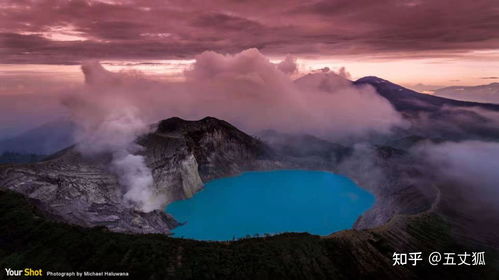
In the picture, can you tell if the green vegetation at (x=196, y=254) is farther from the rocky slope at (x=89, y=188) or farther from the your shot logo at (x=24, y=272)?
the rocky slope at (x=89, y=188)

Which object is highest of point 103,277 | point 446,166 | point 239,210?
point 103,277

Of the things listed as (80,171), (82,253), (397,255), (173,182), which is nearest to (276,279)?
(397,255)

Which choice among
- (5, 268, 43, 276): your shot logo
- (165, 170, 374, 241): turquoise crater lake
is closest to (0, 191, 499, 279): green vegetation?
(5, 268, 43, 276): your shot logo

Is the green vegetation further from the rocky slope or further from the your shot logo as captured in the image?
the rocky slope

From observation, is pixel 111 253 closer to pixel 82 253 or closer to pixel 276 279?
pixel 82 253

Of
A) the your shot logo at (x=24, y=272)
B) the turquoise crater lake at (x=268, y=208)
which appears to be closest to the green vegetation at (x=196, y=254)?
the your shot logo at (x=24, y=272)
